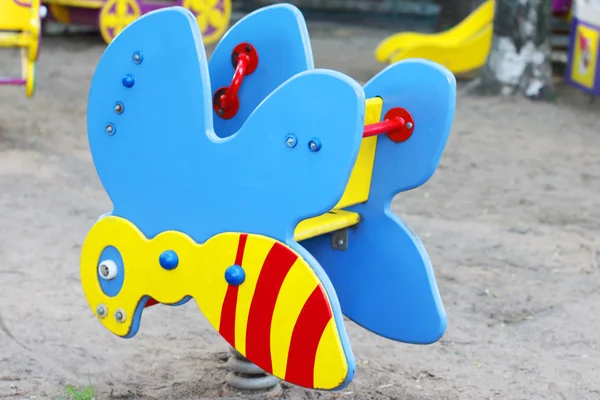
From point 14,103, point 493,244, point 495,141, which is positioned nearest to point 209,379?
point 493,244

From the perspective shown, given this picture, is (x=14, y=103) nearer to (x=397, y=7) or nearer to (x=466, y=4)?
(x=466, y=4)

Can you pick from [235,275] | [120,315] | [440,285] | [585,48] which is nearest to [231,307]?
[235,275]

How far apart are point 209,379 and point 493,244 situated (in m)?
1.56

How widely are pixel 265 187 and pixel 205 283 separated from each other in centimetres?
26

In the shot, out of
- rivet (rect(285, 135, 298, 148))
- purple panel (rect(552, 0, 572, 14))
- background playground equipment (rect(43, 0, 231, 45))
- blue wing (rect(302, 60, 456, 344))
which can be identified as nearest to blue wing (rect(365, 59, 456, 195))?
blue wing (rect(302, 60, 456, 344))

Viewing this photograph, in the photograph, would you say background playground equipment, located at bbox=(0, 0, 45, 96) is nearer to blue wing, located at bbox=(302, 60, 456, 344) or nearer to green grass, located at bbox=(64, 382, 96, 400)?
green grass, located at bbox=(64, 382, 96, 400)

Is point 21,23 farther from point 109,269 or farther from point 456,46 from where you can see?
point 456,46

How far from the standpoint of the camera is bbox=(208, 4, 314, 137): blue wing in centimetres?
216

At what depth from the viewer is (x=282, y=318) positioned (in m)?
1.87

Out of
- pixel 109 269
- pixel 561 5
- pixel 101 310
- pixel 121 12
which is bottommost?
pixel 121 12

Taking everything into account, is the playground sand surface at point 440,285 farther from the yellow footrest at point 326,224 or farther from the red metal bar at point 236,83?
the red metal bar at point 236,83

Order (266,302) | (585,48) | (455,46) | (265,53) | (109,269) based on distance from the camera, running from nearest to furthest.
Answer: (266,302)
(109,269)
(265,53)
(585,48)
(455,46)

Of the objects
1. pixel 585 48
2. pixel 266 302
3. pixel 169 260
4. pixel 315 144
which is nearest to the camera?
pixel 315 144

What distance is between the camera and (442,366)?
255cm
